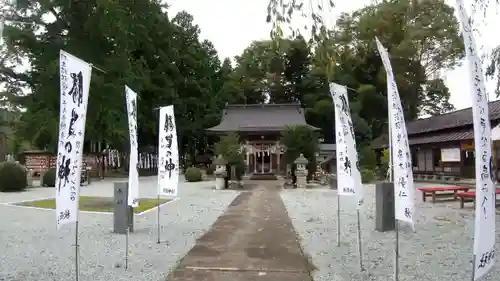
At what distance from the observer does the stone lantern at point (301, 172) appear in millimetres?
22312

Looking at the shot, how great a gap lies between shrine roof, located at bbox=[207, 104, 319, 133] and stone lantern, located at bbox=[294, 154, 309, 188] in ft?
28.7

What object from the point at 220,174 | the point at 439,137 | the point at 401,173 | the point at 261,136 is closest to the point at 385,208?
the point at 401,173

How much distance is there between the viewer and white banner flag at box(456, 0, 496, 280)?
3.36m

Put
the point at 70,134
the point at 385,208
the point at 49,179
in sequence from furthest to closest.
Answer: the point at 49,179
the point at 385,208
the point at 70,134

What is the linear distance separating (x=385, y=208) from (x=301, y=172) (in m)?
13.3

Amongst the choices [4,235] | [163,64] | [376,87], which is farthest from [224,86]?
[4,235]

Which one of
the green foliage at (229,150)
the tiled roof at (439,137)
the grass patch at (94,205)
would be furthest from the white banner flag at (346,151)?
the tiled roof at (439,137)

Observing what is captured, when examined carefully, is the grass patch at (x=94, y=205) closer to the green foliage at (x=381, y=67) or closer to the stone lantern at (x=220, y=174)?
the stone lantern at (x=220, y=174)

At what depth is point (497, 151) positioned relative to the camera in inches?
820

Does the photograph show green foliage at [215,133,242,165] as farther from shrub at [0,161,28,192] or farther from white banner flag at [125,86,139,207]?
white banner flag at [125,86,139,207]

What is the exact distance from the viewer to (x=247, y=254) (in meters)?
6.72

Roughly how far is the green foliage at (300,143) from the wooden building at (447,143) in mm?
8552

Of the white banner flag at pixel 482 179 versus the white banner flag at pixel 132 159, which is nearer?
the white banner flag at pixel 482 179

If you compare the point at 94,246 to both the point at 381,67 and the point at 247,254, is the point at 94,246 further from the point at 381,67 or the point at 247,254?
the point at 381,67
